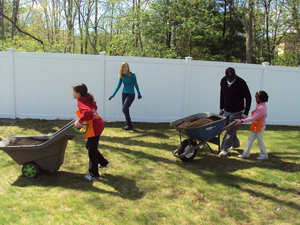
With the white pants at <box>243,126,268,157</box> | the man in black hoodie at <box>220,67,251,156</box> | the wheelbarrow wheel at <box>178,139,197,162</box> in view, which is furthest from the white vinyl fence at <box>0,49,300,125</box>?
the wheelbarrow wheel at <box>178,139,197,162</box>

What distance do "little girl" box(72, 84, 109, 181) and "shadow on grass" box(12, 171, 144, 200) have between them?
0.18 m

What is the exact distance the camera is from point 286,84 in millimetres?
8906

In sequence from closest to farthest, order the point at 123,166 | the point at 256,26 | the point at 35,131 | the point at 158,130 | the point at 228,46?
1. the point at 123,166
2. the point at 35,131
3. the point at 158,130
4. the point at 228,46
5. the point at 256,26

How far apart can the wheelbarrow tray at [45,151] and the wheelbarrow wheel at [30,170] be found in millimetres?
53

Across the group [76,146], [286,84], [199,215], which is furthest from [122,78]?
[286,84]

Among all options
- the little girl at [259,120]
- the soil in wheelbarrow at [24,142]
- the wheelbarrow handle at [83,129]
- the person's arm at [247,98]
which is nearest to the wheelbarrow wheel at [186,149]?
the little girl at [259,120]

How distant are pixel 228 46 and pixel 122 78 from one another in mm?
12886

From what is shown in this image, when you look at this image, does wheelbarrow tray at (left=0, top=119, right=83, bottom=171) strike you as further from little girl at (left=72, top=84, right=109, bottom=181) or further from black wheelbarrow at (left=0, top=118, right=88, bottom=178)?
little girl at (left=72, top=84, right=109, bottom=181)

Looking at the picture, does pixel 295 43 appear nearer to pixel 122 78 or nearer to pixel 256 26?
pixel 256 26

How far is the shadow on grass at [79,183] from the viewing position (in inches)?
146

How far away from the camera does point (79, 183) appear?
3.94 metres

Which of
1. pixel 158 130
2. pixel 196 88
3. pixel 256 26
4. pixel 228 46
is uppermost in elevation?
pixel 256 26

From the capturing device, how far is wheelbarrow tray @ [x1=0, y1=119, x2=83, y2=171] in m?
3.84

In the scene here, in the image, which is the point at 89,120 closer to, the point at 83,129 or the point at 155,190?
the point at 83,129
